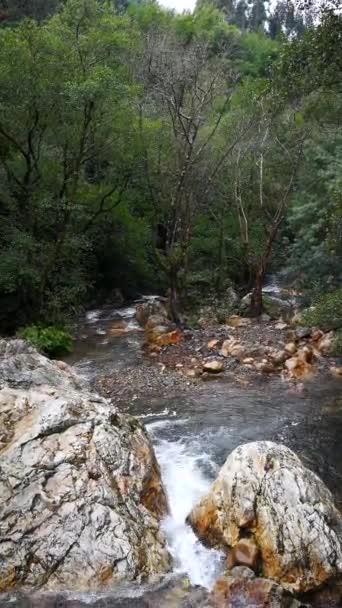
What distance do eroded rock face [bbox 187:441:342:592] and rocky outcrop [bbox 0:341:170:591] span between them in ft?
2.64

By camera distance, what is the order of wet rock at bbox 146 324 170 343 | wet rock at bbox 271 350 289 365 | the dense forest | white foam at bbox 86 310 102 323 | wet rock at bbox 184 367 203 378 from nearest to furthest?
wet rock at bbox 184 367 203 378, wet rock at bbox 271 350 289 365, the dense forest, wet rock at bbox 146 324 170 343, white foam at bbox 86 310 102 323

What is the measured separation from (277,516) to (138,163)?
1615 cm

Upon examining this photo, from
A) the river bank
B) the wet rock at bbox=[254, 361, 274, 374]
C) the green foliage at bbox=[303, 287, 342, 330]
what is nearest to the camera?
the river bank

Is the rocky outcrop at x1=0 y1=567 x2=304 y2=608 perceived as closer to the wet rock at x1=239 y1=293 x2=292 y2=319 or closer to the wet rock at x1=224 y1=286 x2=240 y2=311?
the wet rock at x1=239 y1=293 x2=292 y2=319

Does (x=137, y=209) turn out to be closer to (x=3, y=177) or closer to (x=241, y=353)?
(x=3, y=177)

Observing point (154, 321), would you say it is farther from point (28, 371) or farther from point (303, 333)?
point (28, 371)

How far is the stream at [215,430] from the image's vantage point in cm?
721

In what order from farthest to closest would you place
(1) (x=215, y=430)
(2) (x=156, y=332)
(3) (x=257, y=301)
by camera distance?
(3) (x=257, y=301) → (2) (x=156, y=332) → (1) (x=215, y=430)

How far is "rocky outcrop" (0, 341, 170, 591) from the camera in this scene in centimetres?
611

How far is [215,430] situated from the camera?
9.96 m

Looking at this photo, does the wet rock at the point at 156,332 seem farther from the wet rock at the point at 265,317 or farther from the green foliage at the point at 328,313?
the green foliage at the point at 328,313

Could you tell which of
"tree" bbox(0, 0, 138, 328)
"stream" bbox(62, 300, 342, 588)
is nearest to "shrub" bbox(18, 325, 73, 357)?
"stream" bbox(62, 300, 342, 588)

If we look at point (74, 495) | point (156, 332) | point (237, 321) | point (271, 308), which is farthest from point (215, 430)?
point (271, 308)

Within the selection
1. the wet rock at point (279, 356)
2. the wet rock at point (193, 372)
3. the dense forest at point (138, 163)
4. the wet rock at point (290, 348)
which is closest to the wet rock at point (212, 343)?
the wet rock at point (193, 372)
